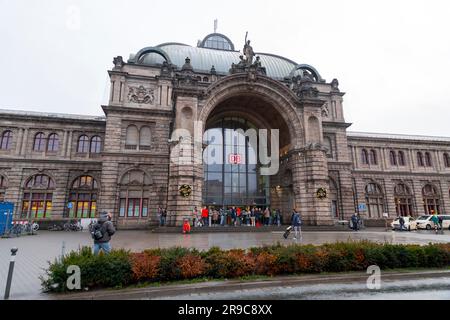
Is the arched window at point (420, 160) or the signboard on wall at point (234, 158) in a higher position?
the arched window at point (420, 160)

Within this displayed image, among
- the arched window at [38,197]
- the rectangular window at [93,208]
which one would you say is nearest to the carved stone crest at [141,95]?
the rectangular window at [93,208]

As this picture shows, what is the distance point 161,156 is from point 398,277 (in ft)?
85.3

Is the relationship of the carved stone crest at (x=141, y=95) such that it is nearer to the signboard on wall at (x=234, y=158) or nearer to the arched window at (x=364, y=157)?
the signboard on wall at (x=234, y=158)

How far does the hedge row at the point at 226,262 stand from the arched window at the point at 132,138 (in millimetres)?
23180

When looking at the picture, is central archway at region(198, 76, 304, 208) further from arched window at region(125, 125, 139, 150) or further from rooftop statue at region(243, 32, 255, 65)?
arched window at region(125, 125, 139, 150)

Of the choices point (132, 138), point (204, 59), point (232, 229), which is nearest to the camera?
point (232, 229)

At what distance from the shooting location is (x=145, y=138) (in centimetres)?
3106

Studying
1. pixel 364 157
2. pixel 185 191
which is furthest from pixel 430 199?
pixel 185 191

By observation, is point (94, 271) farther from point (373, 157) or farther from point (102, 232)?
point (373, 157)

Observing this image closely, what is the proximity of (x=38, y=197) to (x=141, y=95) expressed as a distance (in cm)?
1764

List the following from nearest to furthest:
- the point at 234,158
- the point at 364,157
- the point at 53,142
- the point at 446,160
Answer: the point at 53,142 < the point at 234,158 < the point at 364,157 < the point at 446,160

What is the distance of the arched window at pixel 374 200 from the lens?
40219 mm

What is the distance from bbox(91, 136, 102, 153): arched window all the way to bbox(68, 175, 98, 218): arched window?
356 cm

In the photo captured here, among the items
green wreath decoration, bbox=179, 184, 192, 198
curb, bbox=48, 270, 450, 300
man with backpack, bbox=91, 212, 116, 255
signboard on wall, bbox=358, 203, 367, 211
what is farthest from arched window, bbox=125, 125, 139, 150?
signboard on wall, bbox=358, 203, 367, 211
